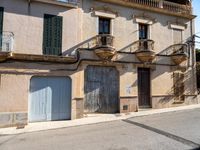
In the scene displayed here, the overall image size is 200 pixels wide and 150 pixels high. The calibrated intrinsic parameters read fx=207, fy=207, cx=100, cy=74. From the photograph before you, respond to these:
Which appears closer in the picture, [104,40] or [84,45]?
[84,45]

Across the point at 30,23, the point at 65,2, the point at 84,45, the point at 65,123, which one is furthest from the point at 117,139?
the point at 65,2

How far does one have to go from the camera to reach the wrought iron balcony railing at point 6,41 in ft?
38.1

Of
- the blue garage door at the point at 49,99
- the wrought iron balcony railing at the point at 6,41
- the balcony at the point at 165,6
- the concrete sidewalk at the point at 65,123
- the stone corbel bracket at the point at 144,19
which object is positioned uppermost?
the balcony at the point at 165,6

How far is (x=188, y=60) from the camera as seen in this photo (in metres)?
17.8

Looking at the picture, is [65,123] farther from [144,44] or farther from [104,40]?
[144,44]

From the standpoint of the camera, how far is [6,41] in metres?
11.7

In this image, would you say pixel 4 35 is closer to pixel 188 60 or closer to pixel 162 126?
pixel 162 126

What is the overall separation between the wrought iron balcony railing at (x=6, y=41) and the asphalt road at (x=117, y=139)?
4.93 m

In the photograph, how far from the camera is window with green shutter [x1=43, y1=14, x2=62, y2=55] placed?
12883mm

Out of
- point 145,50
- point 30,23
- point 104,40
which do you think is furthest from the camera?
point 145,50

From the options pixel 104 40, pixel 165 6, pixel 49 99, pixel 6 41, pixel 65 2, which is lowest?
pixel 49 99

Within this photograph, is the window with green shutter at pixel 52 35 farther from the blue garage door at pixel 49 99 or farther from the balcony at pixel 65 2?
the blue garage door at pixel 49 99

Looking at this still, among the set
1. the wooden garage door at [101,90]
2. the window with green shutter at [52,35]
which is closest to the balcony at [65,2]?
the window with green shutter at [52,35]

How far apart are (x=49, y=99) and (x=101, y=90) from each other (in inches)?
149
